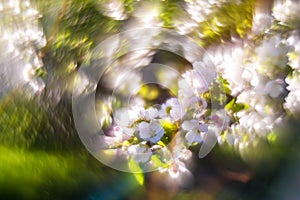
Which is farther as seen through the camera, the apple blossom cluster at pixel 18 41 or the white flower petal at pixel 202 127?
the white flower petal at pixel 202 127

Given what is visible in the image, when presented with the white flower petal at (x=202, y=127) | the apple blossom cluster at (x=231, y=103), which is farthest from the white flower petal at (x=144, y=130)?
the white flower petal at (x=202, y=127)

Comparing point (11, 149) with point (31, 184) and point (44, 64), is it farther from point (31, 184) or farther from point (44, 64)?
point (44, 64)

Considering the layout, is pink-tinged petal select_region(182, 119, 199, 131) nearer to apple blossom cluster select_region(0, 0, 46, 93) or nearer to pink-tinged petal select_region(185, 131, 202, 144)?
pink-tinged petal select_region(185, 131, 202, 144)

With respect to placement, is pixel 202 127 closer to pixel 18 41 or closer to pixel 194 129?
pixel 194 129

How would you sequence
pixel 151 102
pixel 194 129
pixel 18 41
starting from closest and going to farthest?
pixel 18 41 < pixel 194 129 < pixel 151 102

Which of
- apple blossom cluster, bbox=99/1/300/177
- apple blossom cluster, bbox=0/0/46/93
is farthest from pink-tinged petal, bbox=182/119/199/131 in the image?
apple blossom cluster, bbox=0/0/46/93

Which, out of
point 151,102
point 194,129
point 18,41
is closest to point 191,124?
point 194,129

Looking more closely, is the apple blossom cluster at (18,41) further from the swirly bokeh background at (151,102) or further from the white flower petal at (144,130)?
the white flower petal at (144,130)

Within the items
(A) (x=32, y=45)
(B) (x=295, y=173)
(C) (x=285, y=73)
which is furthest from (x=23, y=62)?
(B) (x=295, y=173)
